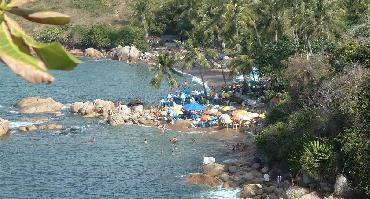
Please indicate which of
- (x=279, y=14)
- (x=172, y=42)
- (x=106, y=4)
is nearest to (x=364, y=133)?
(x=279, y=14)

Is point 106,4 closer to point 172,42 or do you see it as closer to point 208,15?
point 172,42

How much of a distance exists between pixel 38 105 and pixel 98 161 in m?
19.3

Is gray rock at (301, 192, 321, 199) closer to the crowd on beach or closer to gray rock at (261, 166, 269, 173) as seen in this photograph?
gray rock at (261, 166, 269, 173)

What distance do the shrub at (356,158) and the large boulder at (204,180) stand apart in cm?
813

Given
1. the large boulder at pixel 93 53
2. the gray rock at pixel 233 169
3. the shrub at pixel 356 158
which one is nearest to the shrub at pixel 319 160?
the shrub at pixel 356 158

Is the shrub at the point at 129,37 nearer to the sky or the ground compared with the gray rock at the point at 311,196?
nearer to the sky

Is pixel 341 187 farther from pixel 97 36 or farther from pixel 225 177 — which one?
pixel 97 36

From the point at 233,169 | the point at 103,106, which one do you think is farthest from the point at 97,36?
the point at 233,169

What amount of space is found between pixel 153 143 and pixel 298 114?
48.4 ft

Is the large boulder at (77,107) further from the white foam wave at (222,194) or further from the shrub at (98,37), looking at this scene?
the shrub at (98,37)

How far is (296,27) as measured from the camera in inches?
2527

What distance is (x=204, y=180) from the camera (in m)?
32.8

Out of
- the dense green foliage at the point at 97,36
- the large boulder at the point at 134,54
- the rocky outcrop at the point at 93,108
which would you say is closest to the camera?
the rocky outcrop at the point at 93,108

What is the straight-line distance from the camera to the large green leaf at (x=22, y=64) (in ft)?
8.39
